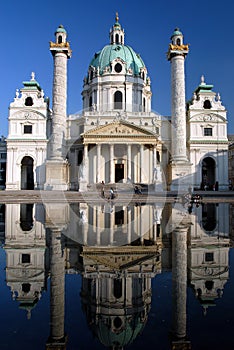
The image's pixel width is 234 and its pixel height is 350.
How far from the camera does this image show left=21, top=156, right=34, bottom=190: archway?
57656 millimetres

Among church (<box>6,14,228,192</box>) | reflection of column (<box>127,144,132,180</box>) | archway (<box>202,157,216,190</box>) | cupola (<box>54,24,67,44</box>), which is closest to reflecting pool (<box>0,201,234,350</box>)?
church (<box>6,14,228,192</box>)

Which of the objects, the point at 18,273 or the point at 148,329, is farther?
the point at 18,273

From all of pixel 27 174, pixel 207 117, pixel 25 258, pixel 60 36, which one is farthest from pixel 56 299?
pixel 27 174

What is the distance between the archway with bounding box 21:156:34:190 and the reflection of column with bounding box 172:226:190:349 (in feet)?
168

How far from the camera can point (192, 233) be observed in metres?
11.0

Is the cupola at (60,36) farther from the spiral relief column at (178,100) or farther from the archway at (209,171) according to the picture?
the archway at (209,171)

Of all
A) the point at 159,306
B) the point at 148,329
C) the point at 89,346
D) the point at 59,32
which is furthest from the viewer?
the point at 59,32

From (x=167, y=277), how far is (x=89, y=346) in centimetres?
303

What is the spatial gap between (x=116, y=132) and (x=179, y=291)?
4358cm

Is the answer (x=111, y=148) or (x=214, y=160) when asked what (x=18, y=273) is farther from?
(x=214, y=160)

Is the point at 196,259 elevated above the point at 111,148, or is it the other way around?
the point at 111,148

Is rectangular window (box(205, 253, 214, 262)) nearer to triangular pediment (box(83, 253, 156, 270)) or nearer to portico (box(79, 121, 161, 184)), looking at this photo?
triangular pediment (box(83, 253, 156, 270))

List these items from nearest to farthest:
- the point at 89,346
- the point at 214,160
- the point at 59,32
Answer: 1. the point at 89,346
2. the point at 59,32
3. the point at 214,160

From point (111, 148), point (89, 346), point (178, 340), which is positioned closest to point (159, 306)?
point (178, 340)
